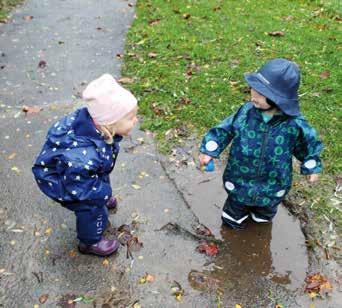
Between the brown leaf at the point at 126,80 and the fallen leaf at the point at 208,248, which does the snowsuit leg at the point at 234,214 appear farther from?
the brown leaf at the point at 126,80

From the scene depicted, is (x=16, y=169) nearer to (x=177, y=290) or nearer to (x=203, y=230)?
(x=203, y=230)

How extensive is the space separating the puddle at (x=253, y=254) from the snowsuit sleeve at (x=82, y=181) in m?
0.96

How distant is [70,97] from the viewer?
Answer: 5383mm

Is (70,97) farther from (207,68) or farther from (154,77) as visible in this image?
(207,68)

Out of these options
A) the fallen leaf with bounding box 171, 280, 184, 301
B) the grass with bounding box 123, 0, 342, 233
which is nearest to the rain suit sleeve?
the fallen leaf with bounding box 171, 280, 184, 301

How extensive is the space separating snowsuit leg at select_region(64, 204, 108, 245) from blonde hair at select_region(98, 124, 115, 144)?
457 mm

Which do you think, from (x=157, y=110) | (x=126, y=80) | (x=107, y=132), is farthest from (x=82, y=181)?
(x=126, y=80)

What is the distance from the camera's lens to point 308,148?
3.04 m

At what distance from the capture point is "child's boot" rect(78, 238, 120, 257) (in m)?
3.31

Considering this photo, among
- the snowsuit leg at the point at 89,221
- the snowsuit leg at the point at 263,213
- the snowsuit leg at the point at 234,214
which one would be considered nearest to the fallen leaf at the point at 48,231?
the snowsuit leg at the point at 89,221

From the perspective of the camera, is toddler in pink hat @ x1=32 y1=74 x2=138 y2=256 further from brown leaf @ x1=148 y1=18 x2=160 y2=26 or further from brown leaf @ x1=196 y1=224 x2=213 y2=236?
brown leaf @ x1=148 y1=18 x2=160 y2=26

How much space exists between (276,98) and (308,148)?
0.50m

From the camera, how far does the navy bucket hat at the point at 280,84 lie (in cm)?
273

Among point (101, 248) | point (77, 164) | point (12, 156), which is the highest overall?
point (77, 164)
